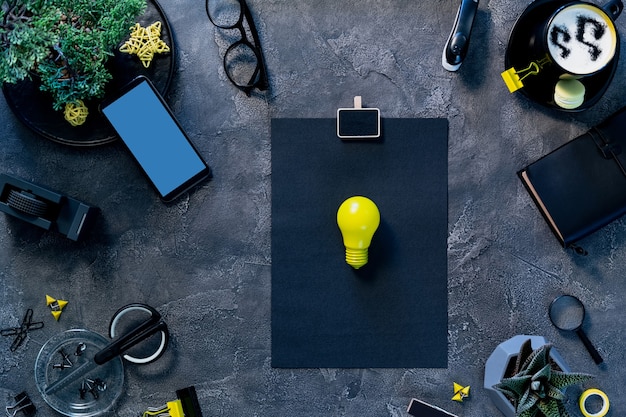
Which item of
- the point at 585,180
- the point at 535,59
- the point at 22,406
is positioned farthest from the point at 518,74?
the point at 22,406

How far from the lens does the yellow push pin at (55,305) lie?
4.38 ft

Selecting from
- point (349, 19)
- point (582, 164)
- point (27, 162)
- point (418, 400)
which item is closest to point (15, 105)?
point (27, 162)

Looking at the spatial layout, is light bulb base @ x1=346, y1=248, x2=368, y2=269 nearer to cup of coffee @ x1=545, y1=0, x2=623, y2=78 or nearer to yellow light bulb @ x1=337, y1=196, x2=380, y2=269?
yellow light bulb @ x1=337, y1=196, x2=380, y2=269

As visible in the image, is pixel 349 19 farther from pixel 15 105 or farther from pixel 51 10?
pixel 15 105

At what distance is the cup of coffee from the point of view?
3.90 ft

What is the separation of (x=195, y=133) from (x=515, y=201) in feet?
2.35

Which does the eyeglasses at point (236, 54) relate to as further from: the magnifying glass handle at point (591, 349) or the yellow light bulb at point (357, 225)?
the magnifying glass handle at point (591, 349)

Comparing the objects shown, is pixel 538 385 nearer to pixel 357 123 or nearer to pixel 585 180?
pixel 585 180

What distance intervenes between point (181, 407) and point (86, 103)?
0.68m

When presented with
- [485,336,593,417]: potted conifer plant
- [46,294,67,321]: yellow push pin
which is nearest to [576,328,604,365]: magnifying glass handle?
[485,336,593,417]: potted conifer plant

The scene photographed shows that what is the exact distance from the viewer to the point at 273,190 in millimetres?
1340

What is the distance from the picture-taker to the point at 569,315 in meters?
1.34

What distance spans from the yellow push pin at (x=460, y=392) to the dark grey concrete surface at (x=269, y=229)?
0.05ft

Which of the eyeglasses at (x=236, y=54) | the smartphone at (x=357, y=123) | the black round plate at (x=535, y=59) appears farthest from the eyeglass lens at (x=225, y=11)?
the black round plate at (x=535, y=59)
